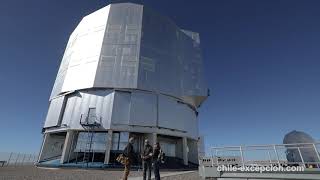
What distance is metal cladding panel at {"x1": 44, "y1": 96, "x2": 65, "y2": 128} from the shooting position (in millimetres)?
26453

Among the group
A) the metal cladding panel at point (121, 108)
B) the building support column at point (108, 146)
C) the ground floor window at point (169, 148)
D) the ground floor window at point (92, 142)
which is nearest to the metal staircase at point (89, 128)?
the ground floor window at point (92, 142)

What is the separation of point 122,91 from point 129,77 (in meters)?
2.01

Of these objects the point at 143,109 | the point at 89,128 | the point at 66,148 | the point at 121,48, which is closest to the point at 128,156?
the point at 143,109

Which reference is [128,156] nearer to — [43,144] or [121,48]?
[121,48]

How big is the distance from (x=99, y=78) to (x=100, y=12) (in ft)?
42.2

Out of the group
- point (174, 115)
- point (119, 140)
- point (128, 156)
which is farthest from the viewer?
point (174, 115)

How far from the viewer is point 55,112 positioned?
2723 cm

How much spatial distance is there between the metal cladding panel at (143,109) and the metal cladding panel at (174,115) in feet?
3.07

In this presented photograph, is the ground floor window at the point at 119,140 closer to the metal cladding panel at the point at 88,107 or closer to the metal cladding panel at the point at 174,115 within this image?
the metal cladding panel at the point at 88,107

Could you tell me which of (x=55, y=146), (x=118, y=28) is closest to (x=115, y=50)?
(x=118, y=28)

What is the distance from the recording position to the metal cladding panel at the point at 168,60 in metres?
27.5

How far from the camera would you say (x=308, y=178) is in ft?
23.6

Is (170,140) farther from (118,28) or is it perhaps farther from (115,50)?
(118,28)

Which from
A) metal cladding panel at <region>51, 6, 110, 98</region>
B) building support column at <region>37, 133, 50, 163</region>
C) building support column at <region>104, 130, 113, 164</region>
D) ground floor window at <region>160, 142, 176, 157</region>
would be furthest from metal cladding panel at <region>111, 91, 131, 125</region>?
building support column at <region>37, 133, 50, 163</region>
